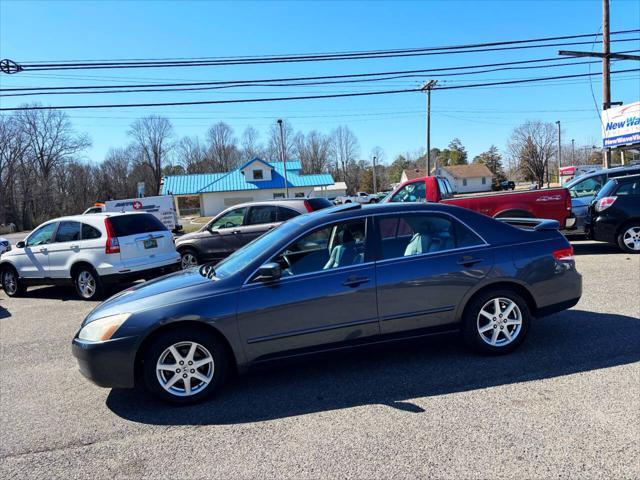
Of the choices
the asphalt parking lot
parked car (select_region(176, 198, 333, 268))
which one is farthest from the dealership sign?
the asphalt parking lot

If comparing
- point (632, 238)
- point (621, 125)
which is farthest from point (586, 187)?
point (621, 125)

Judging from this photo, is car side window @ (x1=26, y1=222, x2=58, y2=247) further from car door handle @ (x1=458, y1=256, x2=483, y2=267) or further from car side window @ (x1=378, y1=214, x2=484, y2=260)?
car door handle @ (x1=458, y1=256, x2=483, y2=267)

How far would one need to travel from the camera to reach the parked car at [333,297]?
3.71 m

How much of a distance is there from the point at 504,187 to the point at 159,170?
68.8 meters

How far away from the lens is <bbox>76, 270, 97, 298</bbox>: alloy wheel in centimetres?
858

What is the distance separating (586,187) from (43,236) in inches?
536

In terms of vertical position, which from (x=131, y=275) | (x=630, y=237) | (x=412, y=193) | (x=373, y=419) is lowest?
(x=373, y=419)

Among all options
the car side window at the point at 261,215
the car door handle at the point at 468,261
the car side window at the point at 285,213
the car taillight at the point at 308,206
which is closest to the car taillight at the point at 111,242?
the car side window at the point at 261,215

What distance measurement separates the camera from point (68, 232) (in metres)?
8.82

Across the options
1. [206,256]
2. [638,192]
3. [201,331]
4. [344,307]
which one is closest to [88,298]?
[206,256]

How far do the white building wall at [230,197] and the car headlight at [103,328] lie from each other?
49403 millimetres

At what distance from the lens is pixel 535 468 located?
104 inches

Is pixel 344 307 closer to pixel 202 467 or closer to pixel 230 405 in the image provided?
pixel 230 405

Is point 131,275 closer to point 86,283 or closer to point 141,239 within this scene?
point 141,239
